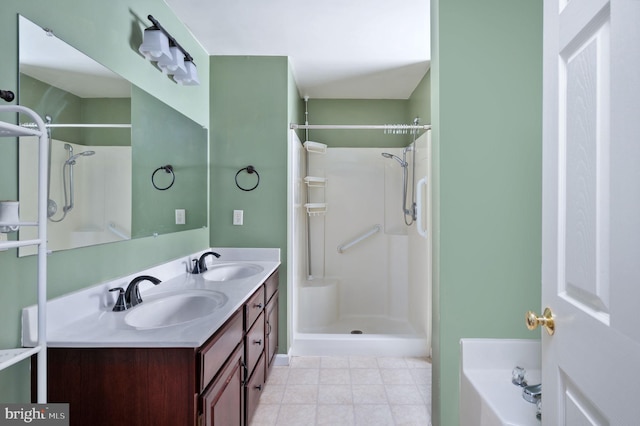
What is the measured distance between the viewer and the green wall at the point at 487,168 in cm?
150

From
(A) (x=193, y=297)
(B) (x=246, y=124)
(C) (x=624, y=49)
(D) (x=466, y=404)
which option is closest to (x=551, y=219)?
(C) (x=624, y=49)

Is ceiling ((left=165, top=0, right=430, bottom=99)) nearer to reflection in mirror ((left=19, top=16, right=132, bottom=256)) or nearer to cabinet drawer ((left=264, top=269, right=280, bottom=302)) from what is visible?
reflection in mirror ((left=19, top=16, right=132, bottom=256))

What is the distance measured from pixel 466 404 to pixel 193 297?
1.33 metres

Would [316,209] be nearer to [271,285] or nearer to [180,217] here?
[271,285]

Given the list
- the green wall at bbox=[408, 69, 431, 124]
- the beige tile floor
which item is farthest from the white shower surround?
the green wall at bbox=[408, 69, 431, 124]

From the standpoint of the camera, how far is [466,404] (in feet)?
4.58

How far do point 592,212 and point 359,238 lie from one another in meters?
3.28

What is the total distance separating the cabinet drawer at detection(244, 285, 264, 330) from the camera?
6.02 feet

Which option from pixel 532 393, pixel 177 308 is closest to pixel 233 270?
pixel 177 308

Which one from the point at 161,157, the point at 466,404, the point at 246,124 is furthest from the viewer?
the point at 246,124

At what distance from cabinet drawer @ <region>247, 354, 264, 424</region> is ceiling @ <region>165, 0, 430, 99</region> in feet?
7.32

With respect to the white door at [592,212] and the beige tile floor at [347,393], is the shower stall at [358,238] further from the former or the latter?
the white door at [592,212]

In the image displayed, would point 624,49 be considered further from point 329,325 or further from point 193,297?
point 329,325

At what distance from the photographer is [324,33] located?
2.51 meters
